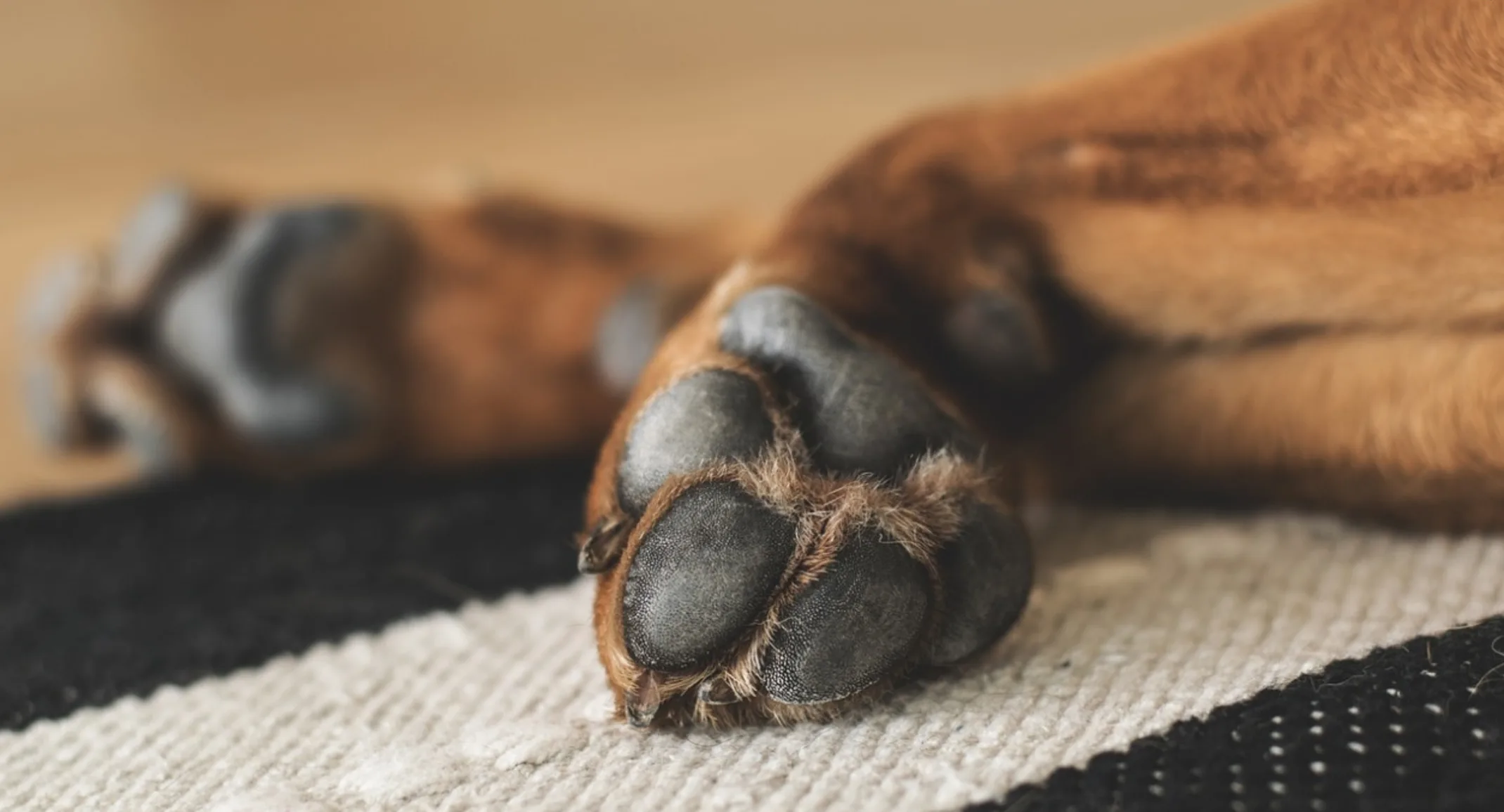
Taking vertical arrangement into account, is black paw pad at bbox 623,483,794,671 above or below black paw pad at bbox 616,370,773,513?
below

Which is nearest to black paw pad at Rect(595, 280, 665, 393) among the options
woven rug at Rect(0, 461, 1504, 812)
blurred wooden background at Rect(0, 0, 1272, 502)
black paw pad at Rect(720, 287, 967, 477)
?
woven rug at Rect(0, 461, 1504, 812)

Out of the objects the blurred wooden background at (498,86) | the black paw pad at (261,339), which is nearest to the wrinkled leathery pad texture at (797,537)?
the black paw pad at (261,339)

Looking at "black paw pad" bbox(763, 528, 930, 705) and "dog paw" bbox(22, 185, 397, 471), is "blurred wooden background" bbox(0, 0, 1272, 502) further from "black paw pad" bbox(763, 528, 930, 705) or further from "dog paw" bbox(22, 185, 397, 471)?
"black paw pad" bbox(763, 528, 930, 705)

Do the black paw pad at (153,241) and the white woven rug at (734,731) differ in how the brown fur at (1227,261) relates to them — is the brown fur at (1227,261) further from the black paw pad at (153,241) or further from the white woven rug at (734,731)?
the black paw pad at (153,241)

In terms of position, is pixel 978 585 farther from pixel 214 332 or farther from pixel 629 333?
pixel 214 332

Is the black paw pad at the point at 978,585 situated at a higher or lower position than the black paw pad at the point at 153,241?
lower
